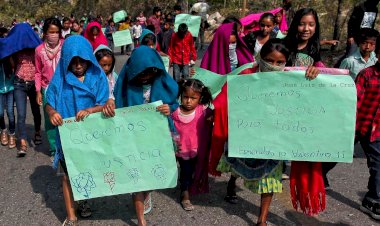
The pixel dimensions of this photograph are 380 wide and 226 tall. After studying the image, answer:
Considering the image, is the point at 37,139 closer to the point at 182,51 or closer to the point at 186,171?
the point at 186,171

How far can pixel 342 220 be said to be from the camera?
3521 mm

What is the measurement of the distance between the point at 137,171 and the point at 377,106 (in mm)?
2092

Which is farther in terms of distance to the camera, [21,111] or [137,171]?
[21,111]

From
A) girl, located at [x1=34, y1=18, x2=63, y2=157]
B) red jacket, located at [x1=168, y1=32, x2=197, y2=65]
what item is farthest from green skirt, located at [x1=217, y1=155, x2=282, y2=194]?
red jacket, located at [x1=168, y1=32, x2=197, y2=65]

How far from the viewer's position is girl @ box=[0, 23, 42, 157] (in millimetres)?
5301

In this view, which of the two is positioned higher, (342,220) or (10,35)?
(10,35)

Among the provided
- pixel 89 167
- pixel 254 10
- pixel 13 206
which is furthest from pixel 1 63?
pixel 254 10

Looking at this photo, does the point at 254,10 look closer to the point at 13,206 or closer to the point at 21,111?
the point at 21,111

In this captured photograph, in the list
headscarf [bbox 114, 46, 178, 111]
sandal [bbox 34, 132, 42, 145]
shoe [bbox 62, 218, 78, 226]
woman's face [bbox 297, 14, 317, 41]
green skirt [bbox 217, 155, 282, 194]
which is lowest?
sandal [bbox 34, 132, 42, 145]

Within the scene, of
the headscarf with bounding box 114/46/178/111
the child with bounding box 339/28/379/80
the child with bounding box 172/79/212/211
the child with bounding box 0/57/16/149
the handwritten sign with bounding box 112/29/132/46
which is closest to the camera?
the headscarf with bounding box 114/46/178/111

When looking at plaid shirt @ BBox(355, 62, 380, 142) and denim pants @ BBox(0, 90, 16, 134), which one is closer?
plaid shirt @ BBox(355, 62, 380, 142)

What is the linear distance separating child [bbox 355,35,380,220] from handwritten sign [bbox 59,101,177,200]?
67.3 inches

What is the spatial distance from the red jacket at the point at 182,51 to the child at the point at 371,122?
5098 millimetres

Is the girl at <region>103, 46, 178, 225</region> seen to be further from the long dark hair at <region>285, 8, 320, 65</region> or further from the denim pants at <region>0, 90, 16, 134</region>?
the denim pants at <region>0, 90, 16, 134</region>
